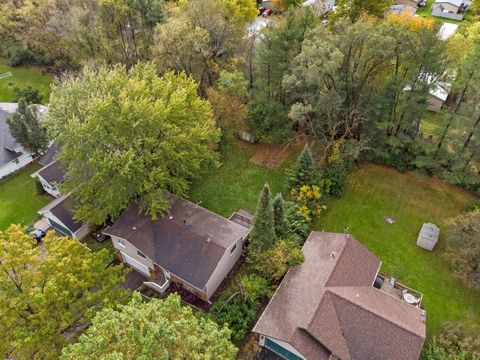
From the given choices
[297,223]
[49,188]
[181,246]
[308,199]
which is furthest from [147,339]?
[49,188]

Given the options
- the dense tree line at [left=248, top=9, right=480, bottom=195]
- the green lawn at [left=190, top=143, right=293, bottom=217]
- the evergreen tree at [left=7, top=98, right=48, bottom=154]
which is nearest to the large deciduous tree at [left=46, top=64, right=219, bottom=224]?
the green lawn at [left=190, top=143, right=293, bottom=217]

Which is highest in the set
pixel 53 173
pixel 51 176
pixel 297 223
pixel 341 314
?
pixel 341 314

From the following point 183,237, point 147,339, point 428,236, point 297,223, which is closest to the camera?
point 147,339

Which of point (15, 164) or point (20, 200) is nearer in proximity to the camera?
point (20, 200)

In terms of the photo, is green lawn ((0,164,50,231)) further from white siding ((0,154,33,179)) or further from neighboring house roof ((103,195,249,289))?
neighboring house roof ((103,195,249,289))

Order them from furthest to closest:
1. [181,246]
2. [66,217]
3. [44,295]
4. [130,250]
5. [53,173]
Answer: [53,173] < [66,217] < [130,250] < [181,246] < [44,295]

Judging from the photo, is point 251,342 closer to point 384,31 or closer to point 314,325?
point 314,325

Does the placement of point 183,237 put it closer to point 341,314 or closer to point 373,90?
point 341,314

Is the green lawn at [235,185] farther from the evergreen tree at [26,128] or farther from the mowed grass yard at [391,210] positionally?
the evergreen tree at [26,128]
